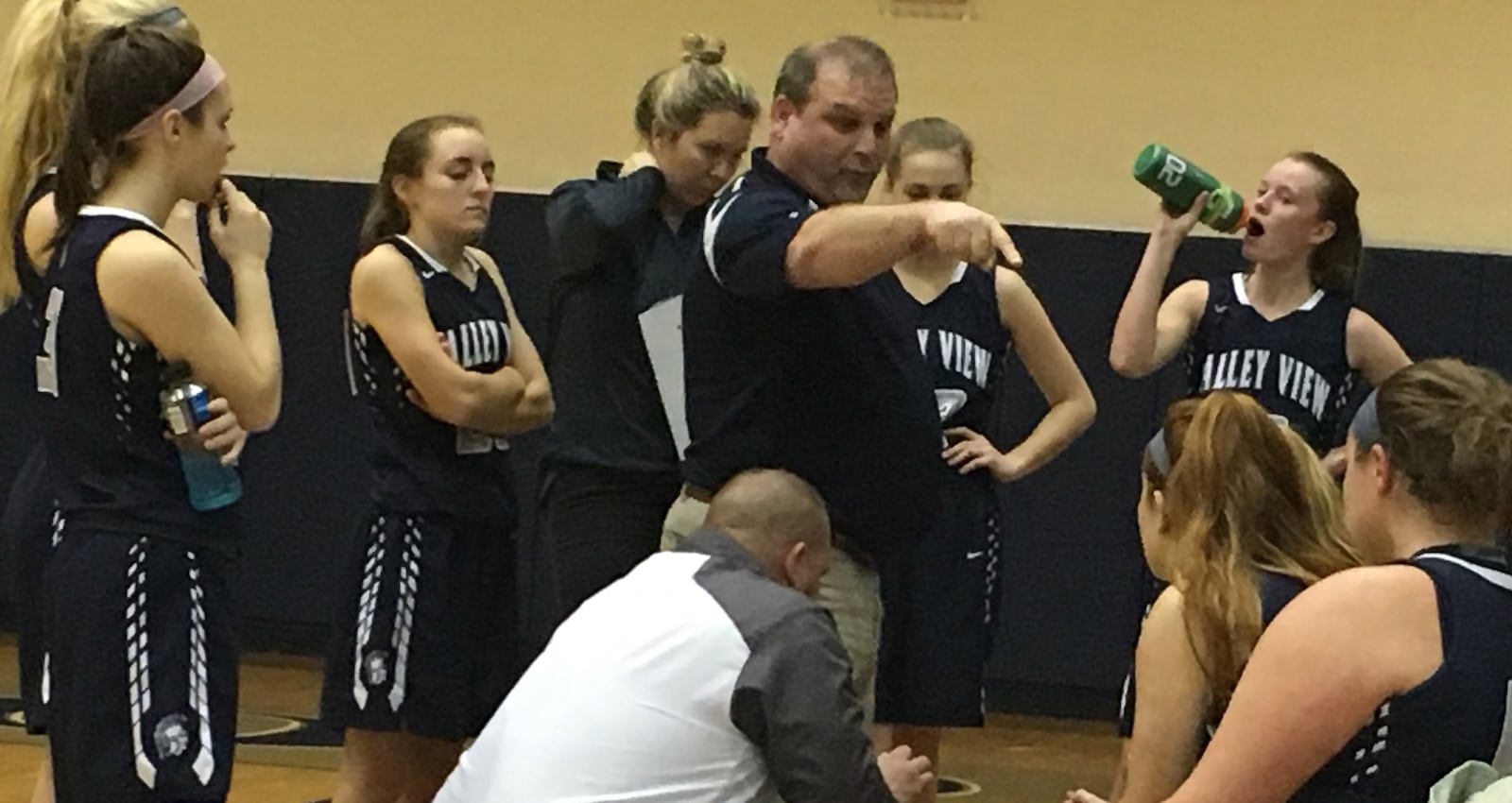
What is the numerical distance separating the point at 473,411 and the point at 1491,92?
11.6 ft

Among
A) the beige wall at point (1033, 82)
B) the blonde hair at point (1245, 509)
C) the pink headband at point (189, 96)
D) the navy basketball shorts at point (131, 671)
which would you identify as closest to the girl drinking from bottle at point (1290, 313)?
the blonde hair at point (1245, 509)

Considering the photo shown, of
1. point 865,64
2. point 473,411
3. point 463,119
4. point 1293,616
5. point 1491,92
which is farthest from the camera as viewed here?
point 1491,92

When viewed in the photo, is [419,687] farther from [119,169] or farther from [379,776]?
[119,169]

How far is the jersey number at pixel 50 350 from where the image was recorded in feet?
8.22

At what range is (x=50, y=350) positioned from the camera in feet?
8.27

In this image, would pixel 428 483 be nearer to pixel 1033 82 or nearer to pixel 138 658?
pixel 138 658

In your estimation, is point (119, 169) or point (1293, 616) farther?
point (119, 169)

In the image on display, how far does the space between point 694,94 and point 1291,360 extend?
4.16 feet

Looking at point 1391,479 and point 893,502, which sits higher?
point 1391,479

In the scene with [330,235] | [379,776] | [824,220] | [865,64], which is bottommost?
[379,776]

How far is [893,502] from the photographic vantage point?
2.85 m

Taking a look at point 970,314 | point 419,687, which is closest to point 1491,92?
point 970,314

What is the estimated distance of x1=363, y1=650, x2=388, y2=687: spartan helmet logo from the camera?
3473mm

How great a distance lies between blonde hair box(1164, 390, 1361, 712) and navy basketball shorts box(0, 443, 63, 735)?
1.46 metres
